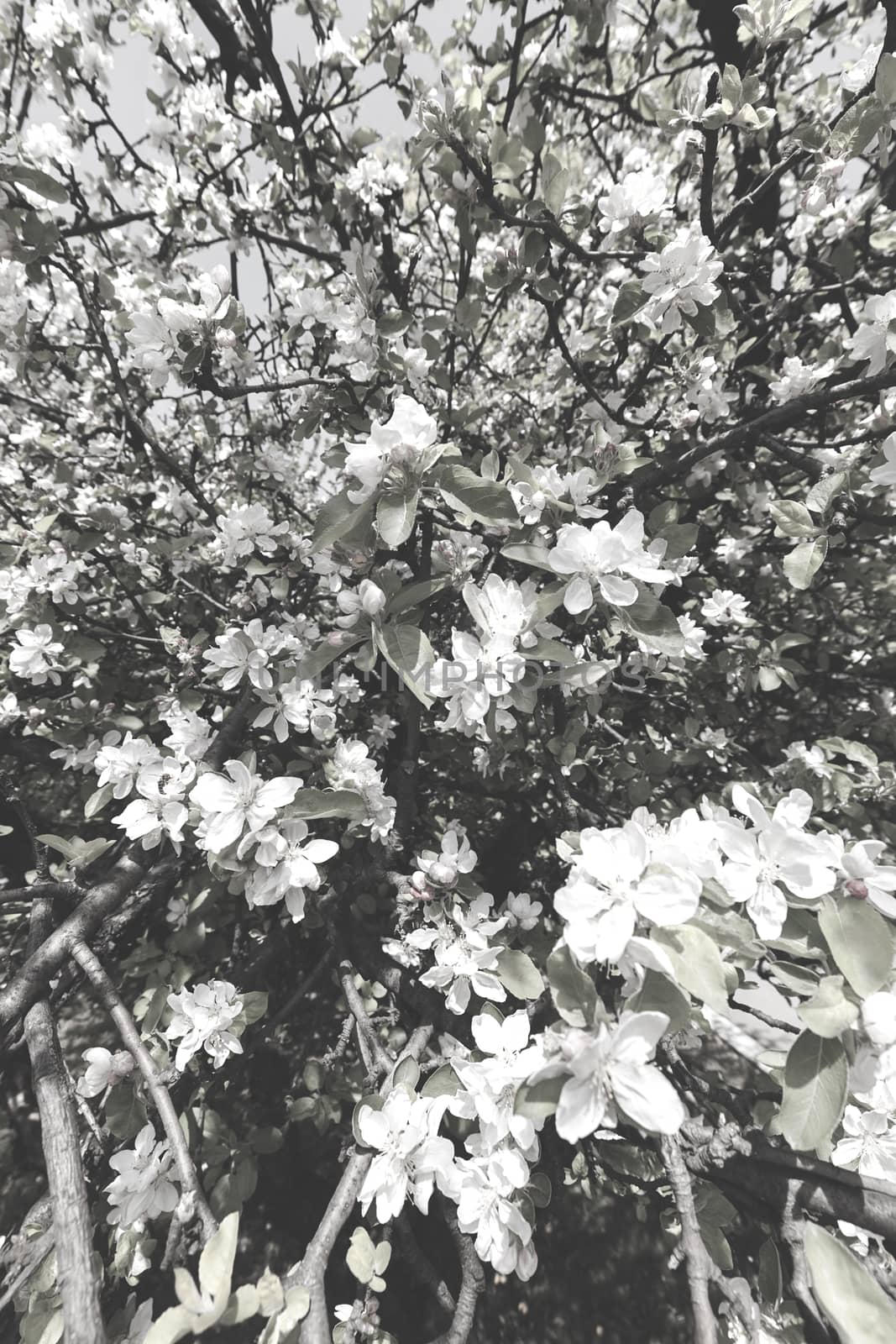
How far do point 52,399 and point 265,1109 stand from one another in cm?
346

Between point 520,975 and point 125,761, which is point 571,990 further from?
point 125,761

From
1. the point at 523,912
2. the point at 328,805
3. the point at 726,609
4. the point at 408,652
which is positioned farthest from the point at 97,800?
the point at 726,609

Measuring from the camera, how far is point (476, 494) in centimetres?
107

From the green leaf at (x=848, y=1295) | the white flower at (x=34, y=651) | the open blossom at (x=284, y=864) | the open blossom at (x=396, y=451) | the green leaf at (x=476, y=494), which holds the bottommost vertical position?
the green leaf at (x=848, y=1295)

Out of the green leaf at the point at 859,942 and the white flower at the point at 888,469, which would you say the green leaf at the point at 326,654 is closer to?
the green leaf at the point at 859,942

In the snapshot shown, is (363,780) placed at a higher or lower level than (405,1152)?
higher

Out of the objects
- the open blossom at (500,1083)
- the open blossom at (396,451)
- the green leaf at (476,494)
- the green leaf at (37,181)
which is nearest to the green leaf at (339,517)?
the open blossom at (396,451)

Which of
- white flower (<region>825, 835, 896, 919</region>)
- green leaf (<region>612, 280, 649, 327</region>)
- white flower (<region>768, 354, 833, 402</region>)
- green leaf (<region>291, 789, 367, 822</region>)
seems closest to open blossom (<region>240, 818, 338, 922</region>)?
green leaf (<region>291, 789, 367, 822</region>)

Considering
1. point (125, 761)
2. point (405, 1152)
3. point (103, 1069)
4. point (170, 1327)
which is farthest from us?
point (125, 761)

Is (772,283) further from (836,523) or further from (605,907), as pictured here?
(605,907)

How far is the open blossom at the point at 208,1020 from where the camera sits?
125cm

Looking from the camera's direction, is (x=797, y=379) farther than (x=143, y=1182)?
Yes

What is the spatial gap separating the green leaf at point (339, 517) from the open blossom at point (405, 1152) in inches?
38.1

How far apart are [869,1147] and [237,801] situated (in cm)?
118
